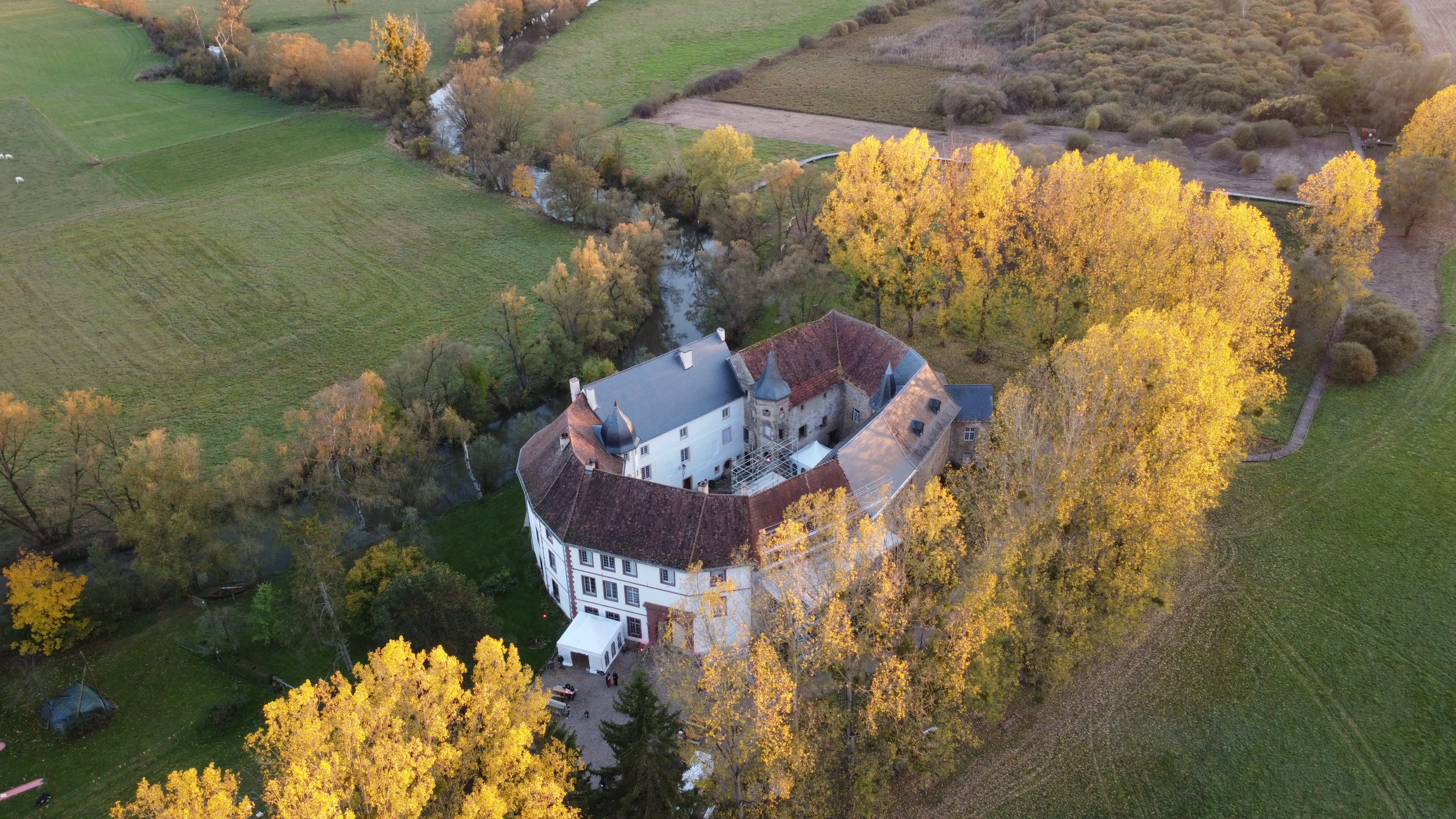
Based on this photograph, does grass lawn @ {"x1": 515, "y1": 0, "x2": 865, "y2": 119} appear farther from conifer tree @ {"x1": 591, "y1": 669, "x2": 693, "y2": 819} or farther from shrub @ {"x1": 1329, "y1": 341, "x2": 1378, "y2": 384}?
conifer tree @ {"x1": 591, "y1": 669, "x2": 693, "y2": 819}

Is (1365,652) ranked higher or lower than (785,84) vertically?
lower

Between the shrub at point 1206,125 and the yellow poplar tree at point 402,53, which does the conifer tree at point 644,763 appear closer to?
the shrub at point 1206,125

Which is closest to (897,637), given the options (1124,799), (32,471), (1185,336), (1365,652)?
(1124,799)

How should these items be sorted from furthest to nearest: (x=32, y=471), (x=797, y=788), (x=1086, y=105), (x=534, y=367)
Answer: (x=1086, y=105) → (x=534, y=367) → (x=32, y=471) → (x=797, y=788)

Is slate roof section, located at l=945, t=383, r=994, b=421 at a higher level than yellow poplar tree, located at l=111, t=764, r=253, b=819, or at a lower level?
lower

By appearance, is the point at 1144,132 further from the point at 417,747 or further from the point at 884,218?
the point at 417,747

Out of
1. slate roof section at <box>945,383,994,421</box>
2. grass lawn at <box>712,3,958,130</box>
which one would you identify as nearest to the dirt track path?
grass lawn at <box>712,3,958,130</box>

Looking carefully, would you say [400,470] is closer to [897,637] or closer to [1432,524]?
[897,637]

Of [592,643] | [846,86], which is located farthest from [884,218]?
[846,86]
